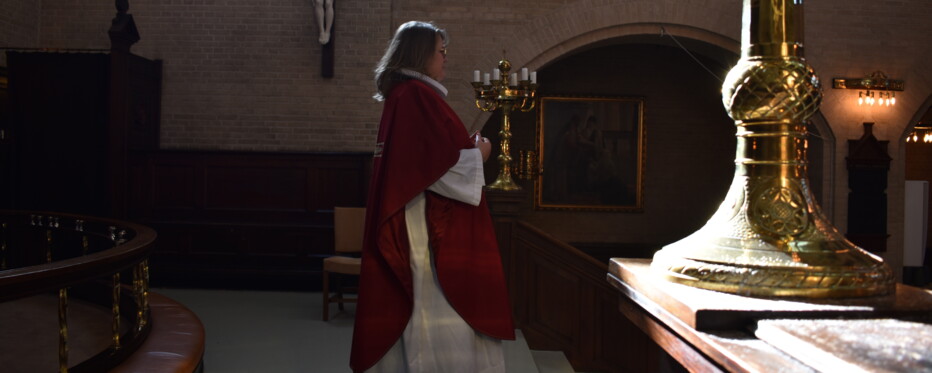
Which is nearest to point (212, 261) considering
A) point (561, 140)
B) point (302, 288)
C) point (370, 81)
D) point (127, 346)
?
point (302, 288)

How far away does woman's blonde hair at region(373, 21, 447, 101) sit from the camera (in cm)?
268

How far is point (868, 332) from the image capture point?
66cm

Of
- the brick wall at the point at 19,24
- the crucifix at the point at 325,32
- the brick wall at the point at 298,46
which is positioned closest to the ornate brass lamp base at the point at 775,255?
the brick wall at the point at 298,46

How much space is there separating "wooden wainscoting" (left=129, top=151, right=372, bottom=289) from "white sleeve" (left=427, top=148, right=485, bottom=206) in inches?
211

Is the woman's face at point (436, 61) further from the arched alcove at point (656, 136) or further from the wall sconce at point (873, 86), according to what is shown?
the arched alcove at point (656, 136)

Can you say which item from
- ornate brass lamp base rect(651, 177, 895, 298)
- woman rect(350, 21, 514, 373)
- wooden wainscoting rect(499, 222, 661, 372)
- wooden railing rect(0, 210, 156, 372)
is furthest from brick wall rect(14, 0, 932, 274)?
ornate brass lamp base rect(651, 177, 895, 298)

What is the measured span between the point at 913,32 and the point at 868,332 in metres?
9.98

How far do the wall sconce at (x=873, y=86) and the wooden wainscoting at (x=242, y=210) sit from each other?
5.82 metres

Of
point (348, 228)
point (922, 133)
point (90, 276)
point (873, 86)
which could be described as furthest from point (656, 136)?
point (90, 276)

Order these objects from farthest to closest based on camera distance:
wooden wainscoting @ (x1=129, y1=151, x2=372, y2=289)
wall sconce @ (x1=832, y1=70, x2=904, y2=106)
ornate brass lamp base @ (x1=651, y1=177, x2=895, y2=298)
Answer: wall sconce @ (x1=832, y1=70, x2=904, y2=106) < wooden wainscoting @ (x1=129, y1=151, x2=372, y2=289) < ornate brass lamp base @ (x1=651, y1=177, x2=895, y2=298)

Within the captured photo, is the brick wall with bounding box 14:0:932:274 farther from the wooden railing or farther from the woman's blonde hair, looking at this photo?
the woman's blonde hair

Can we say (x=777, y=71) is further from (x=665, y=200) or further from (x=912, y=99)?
(x=665, y=200)

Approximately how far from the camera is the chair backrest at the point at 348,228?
6738 mm

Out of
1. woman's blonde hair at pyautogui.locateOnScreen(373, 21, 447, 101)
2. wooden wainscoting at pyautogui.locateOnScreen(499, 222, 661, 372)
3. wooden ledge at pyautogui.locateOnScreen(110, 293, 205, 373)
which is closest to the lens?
woman's blonde hair at pyautogui.locateOnScreen(373, 21, 447, 101)
